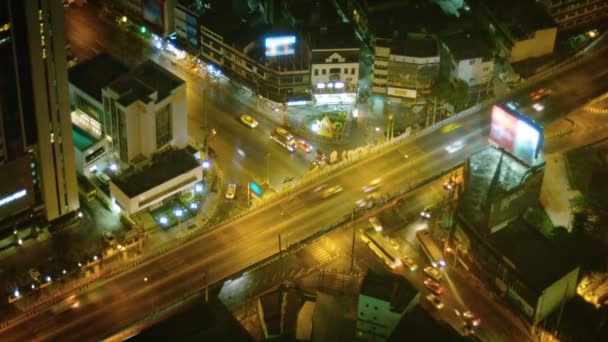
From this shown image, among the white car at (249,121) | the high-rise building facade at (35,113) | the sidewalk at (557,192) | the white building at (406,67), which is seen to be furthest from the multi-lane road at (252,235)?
the high-rise building facade at (35,113)

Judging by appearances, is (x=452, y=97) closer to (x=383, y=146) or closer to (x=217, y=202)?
(x=383, y=146)

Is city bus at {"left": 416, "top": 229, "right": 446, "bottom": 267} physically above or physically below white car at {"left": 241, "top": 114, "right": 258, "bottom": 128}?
below

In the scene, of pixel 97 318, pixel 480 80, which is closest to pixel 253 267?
pixel 97 318

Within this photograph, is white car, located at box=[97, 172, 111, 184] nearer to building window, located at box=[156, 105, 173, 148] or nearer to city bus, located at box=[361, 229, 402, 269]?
building window, located at box=[156, 105, 173, 148]

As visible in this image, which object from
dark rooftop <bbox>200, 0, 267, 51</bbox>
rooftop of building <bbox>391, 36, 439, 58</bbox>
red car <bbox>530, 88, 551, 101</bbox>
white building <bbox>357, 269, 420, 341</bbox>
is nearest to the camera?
white building <bbox>357, 269, 420, 341</bbox>

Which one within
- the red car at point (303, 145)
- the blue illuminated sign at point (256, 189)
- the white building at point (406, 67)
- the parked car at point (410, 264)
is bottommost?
the parked car at point (410, 264)

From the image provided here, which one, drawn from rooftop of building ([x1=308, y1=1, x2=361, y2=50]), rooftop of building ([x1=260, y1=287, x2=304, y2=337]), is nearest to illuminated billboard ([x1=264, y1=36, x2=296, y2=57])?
rooftop of building ([x1=308, y1=1, x2=361, y2=50])

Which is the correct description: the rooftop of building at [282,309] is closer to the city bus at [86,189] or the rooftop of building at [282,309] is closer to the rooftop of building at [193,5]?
the city bus at [86,189]
